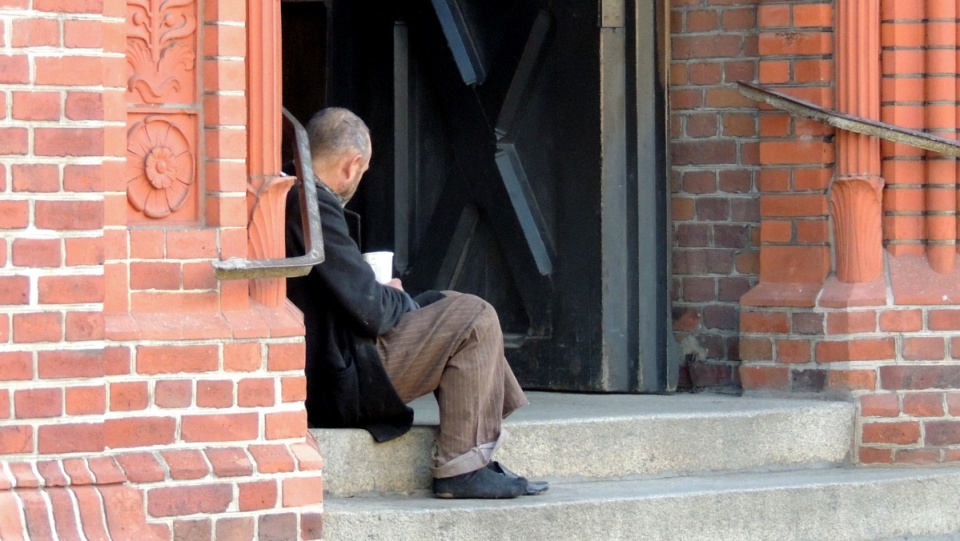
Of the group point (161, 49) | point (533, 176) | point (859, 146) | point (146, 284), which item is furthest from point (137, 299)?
point (859, 146)

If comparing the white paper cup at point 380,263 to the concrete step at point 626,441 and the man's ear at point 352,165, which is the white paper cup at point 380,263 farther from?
the concrete step at point 626,441

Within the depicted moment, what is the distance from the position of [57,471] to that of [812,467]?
271 cm

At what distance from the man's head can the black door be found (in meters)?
1.31

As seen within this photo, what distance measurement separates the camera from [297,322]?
4266mm

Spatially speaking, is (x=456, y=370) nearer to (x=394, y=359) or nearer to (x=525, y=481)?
(x=394, y=359)

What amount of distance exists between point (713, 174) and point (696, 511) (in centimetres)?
156

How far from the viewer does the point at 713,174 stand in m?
5.93

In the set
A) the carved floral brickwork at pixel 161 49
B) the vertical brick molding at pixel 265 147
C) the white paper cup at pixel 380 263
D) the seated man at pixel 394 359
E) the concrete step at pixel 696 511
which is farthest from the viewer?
the white paper cup at pixel 380 263

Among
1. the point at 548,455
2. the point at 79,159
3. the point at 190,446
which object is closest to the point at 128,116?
the point at 79,159

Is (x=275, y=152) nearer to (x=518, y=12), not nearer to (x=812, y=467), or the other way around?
(x=518, y=12)

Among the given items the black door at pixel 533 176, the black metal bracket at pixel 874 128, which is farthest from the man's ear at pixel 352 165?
the black metal bracket at pixel 874 128

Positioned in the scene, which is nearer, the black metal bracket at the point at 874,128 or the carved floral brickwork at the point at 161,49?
the carved floral brickwork at the point at 161,49

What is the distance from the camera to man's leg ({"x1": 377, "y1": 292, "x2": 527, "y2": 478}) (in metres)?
4.62

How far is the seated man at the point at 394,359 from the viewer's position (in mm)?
4605
